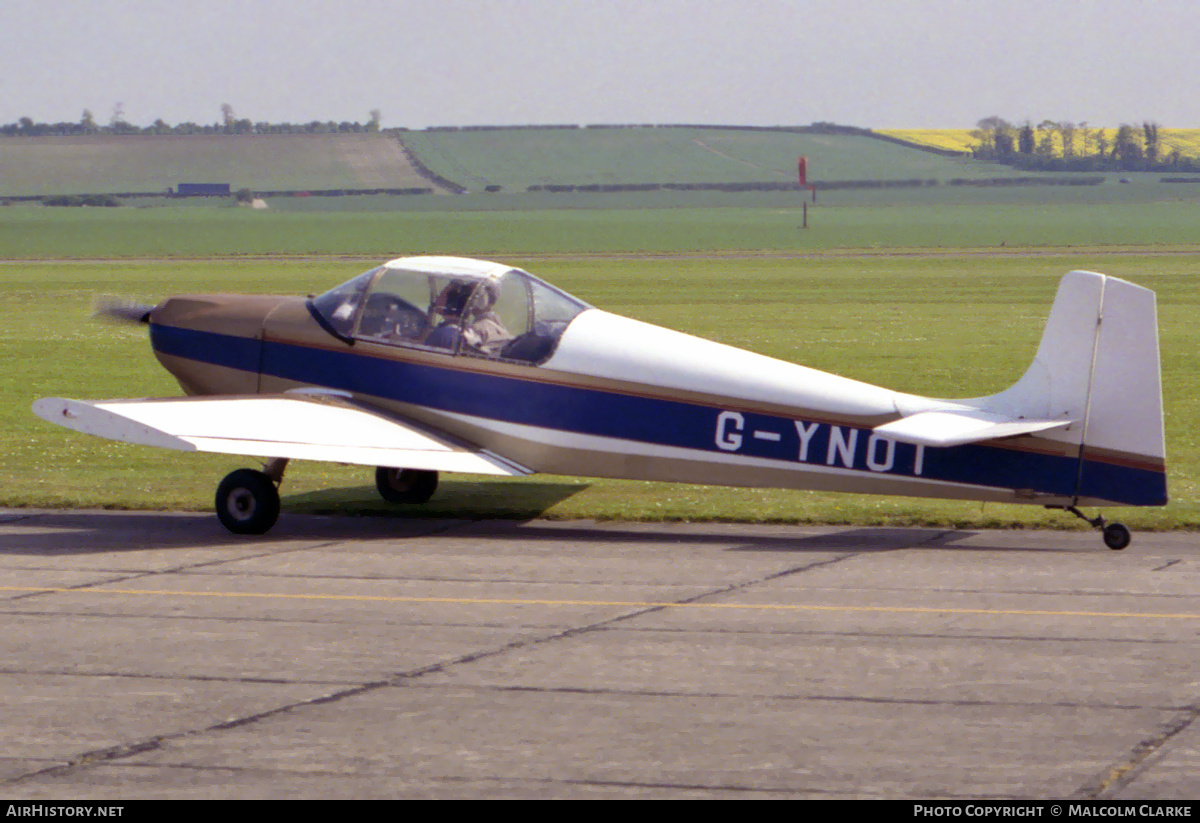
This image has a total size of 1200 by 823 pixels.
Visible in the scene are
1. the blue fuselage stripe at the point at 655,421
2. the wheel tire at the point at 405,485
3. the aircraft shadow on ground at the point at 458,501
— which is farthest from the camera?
the wheel tire at the point at 405,485

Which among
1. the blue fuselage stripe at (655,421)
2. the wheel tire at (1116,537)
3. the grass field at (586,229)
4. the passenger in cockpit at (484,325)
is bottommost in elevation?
the wheel tire at (1116,537)

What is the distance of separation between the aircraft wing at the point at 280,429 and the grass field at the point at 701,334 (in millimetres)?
1381

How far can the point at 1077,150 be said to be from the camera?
18412 cm

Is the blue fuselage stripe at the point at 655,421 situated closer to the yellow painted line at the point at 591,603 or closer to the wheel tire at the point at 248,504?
the wheel tire at the point at 248,504

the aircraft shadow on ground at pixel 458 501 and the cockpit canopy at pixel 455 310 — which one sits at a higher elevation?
the cockpit canopy at pixel 455 310

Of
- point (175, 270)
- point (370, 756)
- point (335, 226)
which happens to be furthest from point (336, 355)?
point (335, 226)

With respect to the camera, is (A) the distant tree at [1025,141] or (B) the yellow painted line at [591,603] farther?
(A) the distant tree at [1025,141]

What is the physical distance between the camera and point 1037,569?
1146 centimetres

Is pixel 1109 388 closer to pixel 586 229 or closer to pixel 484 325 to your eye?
pixel 484 325

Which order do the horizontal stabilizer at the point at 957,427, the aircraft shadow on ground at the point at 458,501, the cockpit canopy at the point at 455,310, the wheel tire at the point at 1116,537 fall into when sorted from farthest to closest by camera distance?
the aircraft shadow on ground at the point at 458,501 → the cockpit canopy at the point at 455,310 → the wheel tire at the point at 1116,537 → the horizontal stabilizer at the point at 957,427

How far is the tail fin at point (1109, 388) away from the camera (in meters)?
11.5

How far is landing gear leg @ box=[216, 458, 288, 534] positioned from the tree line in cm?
16182

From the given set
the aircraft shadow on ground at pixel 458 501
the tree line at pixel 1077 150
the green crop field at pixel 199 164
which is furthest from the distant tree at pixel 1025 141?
the aircraft shadow on ground at pixel 458 501

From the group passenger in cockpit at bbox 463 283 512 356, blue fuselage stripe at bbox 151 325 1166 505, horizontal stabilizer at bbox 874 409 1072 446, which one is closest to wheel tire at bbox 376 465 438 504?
blue fuselage stripe at bbox 151 325 1166 505
